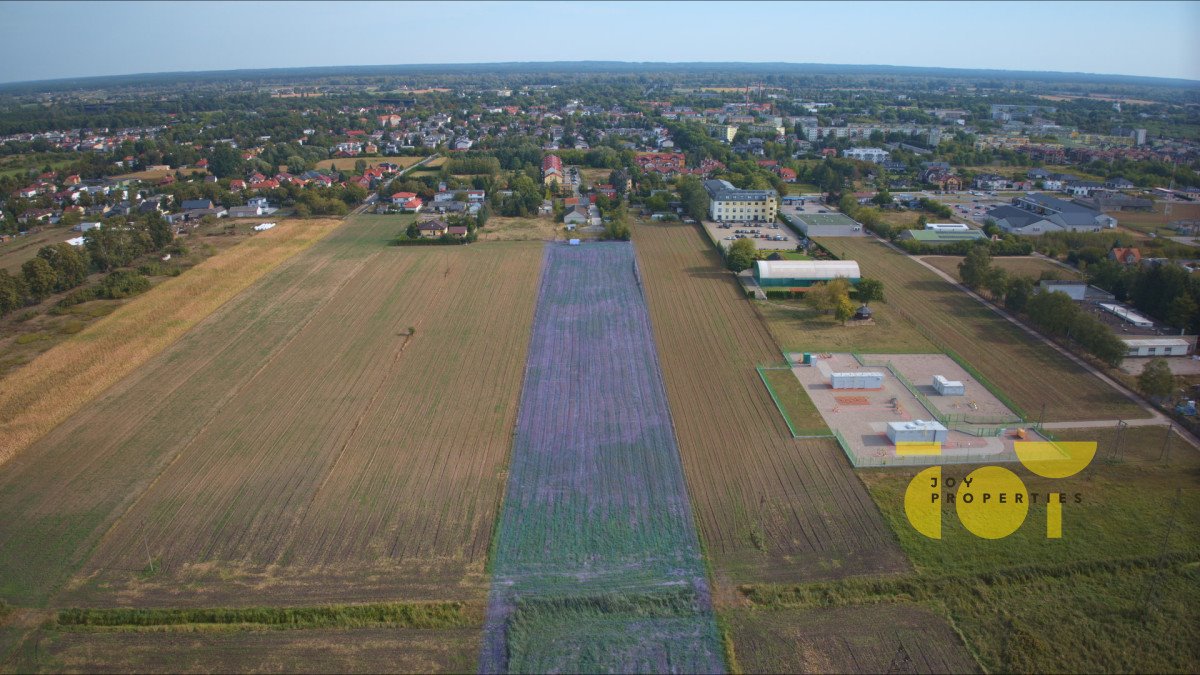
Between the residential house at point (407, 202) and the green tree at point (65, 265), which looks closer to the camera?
the green tree at point (65, 265)

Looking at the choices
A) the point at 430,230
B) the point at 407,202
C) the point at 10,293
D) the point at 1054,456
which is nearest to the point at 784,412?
the point at 1054,456

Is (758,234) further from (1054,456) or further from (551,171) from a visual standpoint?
(1054,456)

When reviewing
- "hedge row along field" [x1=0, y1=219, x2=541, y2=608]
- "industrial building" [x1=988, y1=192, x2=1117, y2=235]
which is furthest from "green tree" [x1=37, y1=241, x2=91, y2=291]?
"industrial building" [x1=988, y1=192, x2=1117, y2=235]

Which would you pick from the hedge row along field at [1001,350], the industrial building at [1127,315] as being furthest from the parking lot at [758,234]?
the industrial building at [1127,315]

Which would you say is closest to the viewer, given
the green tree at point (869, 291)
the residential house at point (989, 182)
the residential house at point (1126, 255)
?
the green tree at point (869, 291)

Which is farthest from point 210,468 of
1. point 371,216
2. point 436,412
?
point 371,216

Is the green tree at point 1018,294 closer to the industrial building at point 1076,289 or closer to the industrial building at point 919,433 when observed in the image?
the industrial building at point 1076,289

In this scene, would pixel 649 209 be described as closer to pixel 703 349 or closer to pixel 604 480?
pixel 703 349
